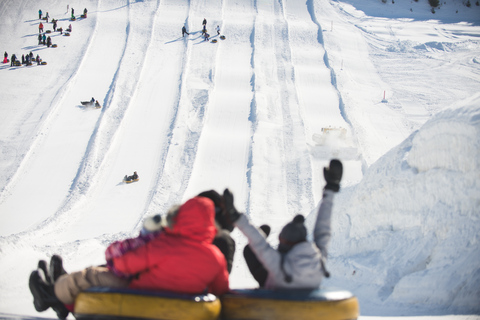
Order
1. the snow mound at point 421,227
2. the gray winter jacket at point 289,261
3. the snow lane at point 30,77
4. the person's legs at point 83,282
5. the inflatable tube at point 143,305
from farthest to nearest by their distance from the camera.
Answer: the snow lane at point 30,77, the snow mound at point 421,227, the person's legs at point 83,282, the gray winter jacket at point 289,261, the inflatable tube at point 143,305

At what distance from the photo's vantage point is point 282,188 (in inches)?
563

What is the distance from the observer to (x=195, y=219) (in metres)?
3.13

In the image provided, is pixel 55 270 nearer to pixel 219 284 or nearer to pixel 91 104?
pixel 219 284

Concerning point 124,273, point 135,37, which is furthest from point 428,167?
point 135,37

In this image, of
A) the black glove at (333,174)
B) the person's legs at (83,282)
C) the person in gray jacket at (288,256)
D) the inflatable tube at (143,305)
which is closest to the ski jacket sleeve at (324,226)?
the black glove at (333,174)

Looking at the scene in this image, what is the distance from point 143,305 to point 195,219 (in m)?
0.71

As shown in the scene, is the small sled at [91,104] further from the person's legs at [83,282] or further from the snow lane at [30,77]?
the person's legs at [83,282]

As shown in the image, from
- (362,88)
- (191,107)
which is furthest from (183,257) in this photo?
(362,88)

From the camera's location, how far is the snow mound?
554cm

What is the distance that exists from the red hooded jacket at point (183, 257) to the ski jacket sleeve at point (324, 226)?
850mm

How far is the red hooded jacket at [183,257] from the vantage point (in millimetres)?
3135

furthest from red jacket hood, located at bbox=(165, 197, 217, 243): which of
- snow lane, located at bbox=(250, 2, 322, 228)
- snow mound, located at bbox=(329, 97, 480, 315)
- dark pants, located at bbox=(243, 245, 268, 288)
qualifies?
snow lane, located at bbox=(250, 2, 322, 228)

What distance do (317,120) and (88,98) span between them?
9871mm

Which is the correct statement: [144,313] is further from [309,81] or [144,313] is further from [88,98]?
[309,81]
